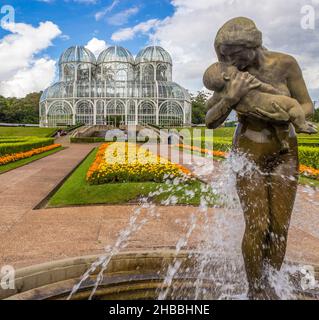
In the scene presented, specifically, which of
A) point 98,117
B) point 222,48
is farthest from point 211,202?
point 98,117

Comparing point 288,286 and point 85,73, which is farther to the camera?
point 85,73

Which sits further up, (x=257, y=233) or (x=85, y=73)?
(x=85, y=73)

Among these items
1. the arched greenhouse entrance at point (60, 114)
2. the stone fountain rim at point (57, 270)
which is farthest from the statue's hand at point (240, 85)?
the arched greenhouse entrance at point (60, 114)

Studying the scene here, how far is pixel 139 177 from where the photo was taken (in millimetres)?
10203

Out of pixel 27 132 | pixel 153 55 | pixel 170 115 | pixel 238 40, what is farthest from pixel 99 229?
pixel 153 55

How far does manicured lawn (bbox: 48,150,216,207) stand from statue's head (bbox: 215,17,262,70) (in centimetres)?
600

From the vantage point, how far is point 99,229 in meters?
6.09

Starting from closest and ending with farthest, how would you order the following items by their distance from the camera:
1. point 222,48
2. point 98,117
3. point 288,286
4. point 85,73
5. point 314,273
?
point 222,48 → point 288,286 → point 314,273 → point 98,117 → point 85,73

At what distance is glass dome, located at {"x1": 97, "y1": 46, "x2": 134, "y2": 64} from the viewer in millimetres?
55312

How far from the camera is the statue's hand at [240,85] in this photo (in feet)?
7.56

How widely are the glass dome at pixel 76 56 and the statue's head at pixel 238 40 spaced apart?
56094 mm

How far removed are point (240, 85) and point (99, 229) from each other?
439cm

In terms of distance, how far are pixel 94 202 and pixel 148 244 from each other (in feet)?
10.7
